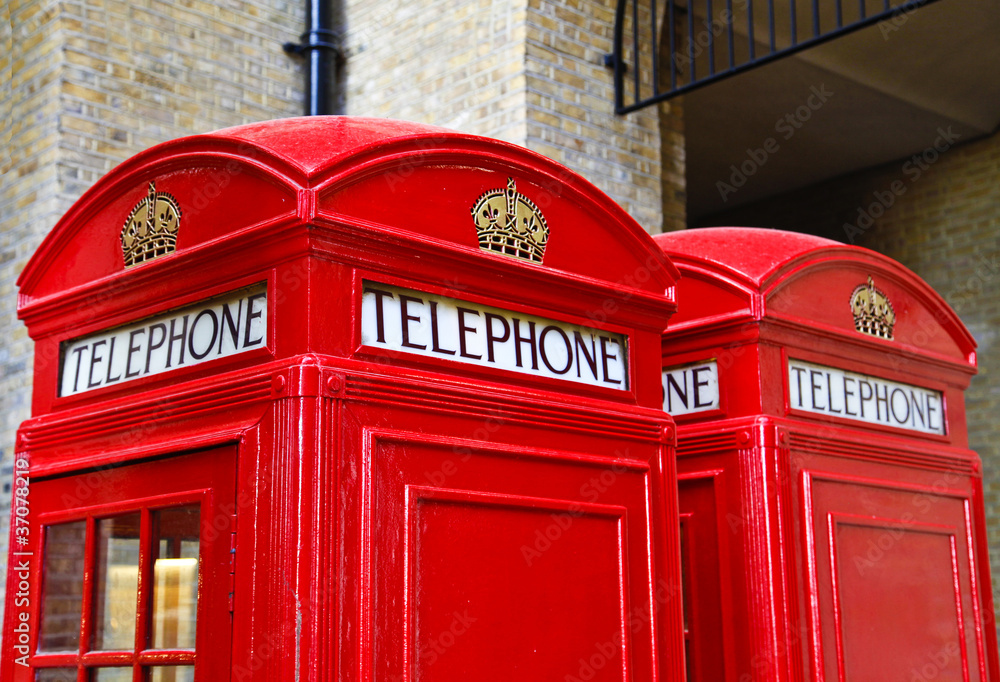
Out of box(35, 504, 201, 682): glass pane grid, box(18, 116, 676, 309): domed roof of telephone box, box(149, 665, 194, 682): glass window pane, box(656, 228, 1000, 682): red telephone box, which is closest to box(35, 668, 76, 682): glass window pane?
box(35, 504, 201, 682): glass pane grid

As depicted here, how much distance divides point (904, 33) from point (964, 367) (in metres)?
4.74

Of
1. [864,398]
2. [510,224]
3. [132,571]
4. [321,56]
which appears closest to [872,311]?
[864,398]

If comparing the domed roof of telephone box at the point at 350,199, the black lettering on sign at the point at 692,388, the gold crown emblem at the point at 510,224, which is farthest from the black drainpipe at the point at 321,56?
the gold crown emblem at the point at 510,224

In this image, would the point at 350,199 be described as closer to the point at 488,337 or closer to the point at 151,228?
the point at 488,337

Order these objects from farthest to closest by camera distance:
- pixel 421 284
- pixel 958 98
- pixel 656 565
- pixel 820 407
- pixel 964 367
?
pixel 958 98, pixel 964 367, pixel 820 407, pixel 656 565, pixel 421 284

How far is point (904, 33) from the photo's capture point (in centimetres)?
762

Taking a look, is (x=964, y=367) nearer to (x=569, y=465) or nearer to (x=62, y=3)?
(x=569, y=465)

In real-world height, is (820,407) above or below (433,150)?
below

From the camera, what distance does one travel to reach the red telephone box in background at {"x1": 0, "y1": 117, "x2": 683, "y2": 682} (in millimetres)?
1895

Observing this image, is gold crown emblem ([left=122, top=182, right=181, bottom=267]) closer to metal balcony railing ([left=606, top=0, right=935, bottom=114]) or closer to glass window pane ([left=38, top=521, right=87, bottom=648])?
glass window pane ([left=38, top=521, right=87, bottom=648])

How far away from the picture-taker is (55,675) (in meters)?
2.27

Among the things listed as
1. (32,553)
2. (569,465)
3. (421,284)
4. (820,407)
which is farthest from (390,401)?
(820,407)

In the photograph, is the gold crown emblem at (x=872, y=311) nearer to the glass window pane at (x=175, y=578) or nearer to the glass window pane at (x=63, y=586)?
the glass window pane at (x=175, y=578)

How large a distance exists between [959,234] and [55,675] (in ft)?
27.1
